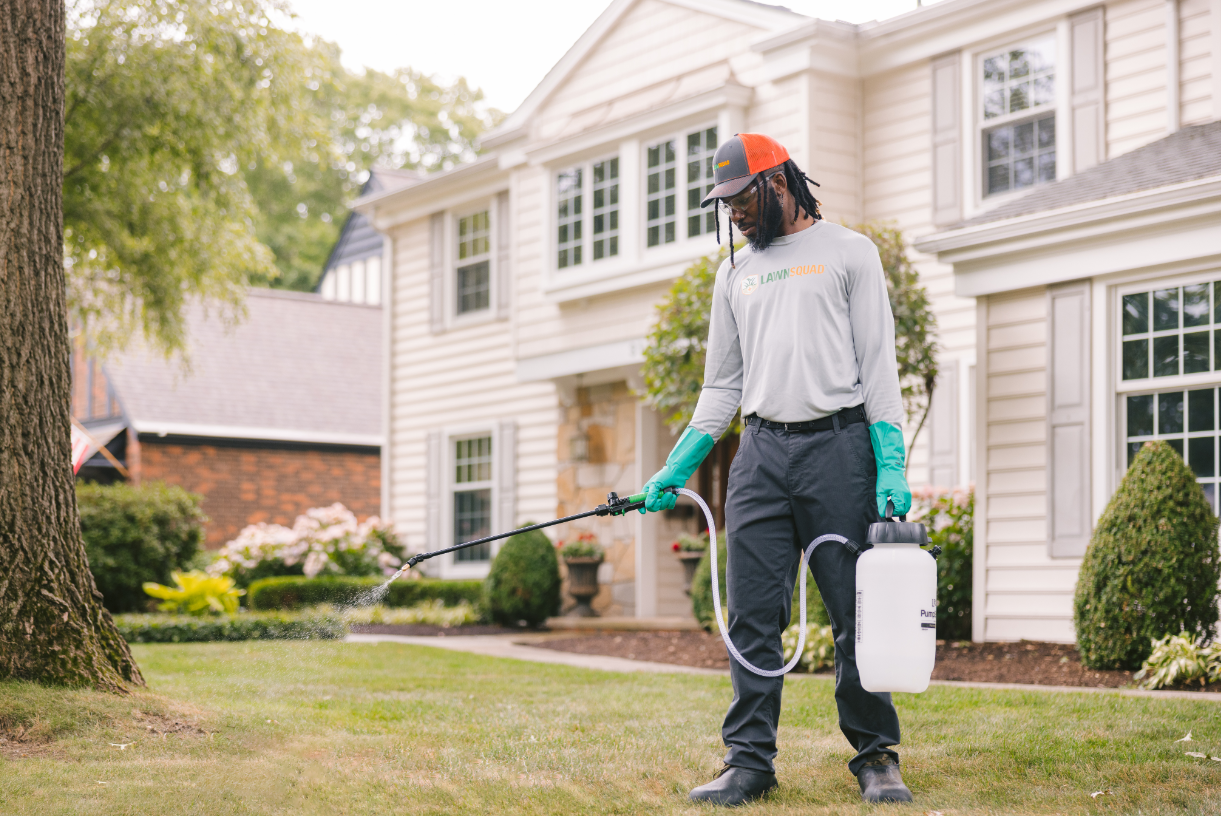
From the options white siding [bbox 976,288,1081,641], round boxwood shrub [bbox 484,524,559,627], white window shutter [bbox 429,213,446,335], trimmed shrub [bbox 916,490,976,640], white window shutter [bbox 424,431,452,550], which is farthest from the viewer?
white window shutter [bbox 429,213,446,335]

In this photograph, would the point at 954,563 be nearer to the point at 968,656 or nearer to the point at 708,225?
the point at 968,656

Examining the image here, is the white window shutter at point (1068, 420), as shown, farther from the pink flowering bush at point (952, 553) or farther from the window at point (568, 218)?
the window at point (568, 218)

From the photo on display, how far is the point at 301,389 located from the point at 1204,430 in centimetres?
1693

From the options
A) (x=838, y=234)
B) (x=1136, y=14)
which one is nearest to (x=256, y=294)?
(x=1136, y=14)

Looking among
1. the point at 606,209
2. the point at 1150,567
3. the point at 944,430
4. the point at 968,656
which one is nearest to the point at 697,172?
the point at 606,209

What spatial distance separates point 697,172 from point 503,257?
3683mm

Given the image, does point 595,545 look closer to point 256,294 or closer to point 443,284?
point 443,284

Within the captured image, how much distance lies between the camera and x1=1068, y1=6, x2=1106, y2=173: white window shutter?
33.0ft

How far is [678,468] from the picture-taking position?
13.2 feet

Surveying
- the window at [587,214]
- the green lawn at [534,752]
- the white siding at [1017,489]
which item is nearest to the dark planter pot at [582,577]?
the window at [587,214]

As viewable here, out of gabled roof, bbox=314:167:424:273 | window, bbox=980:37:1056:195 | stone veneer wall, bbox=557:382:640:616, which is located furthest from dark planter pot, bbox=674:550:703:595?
gabled roof, bbox=314:167:424:273

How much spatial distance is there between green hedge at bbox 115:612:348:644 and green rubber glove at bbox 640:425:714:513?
655 cm

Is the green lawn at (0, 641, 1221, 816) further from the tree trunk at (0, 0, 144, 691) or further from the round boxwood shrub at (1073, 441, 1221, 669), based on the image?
the round boxwood shrub at (1073, 441, 1221, 669)

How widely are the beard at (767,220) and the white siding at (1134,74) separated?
22.3ft
